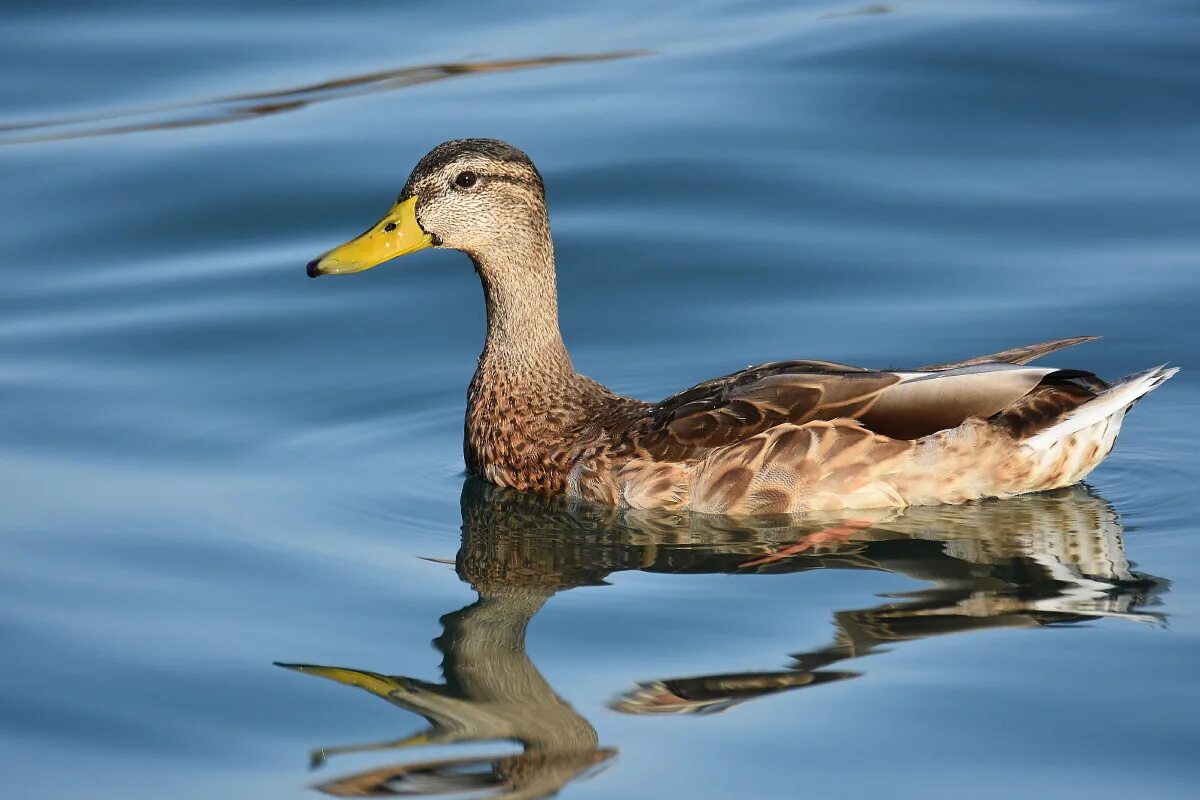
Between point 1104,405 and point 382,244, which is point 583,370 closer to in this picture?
point 382,244

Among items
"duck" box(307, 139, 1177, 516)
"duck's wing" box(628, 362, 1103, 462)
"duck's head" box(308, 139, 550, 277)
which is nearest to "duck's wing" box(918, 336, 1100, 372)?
"duck" box(307, 139, 1177, 516)

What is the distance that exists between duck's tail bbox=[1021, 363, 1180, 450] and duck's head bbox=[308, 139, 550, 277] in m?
2.58

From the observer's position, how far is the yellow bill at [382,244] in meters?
8.55

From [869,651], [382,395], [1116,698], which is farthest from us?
[382,395]

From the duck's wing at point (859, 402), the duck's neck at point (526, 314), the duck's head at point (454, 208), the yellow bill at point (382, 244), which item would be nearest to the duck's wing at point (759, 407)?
the duck's wing at point (859, 402)

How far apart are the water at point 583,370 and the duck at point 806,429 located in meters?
0.18

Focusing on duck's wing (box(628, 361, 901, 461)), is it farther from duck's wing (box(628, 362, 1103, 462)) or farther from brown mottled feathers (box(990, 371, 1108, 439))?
brown mottled feathers (box(990, 371, 1108, 439))

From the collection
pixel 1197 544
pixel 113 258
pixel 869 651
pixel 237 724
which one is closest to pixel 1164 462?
pixel 1197 544

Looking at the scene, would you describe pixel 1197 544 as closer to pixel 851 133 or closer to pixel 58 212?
pixel 851 133

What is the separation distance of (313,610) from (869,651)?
215cm

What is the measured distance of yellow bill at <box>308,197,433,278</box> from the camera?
855 centimetres

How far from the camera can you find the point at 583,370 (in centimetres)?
1025

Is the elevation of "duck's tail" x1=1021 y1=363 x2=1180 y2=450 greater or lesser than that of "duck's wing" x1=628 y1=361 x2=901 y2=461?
lesser

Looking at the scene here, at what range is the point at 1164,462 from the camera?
8609mm
